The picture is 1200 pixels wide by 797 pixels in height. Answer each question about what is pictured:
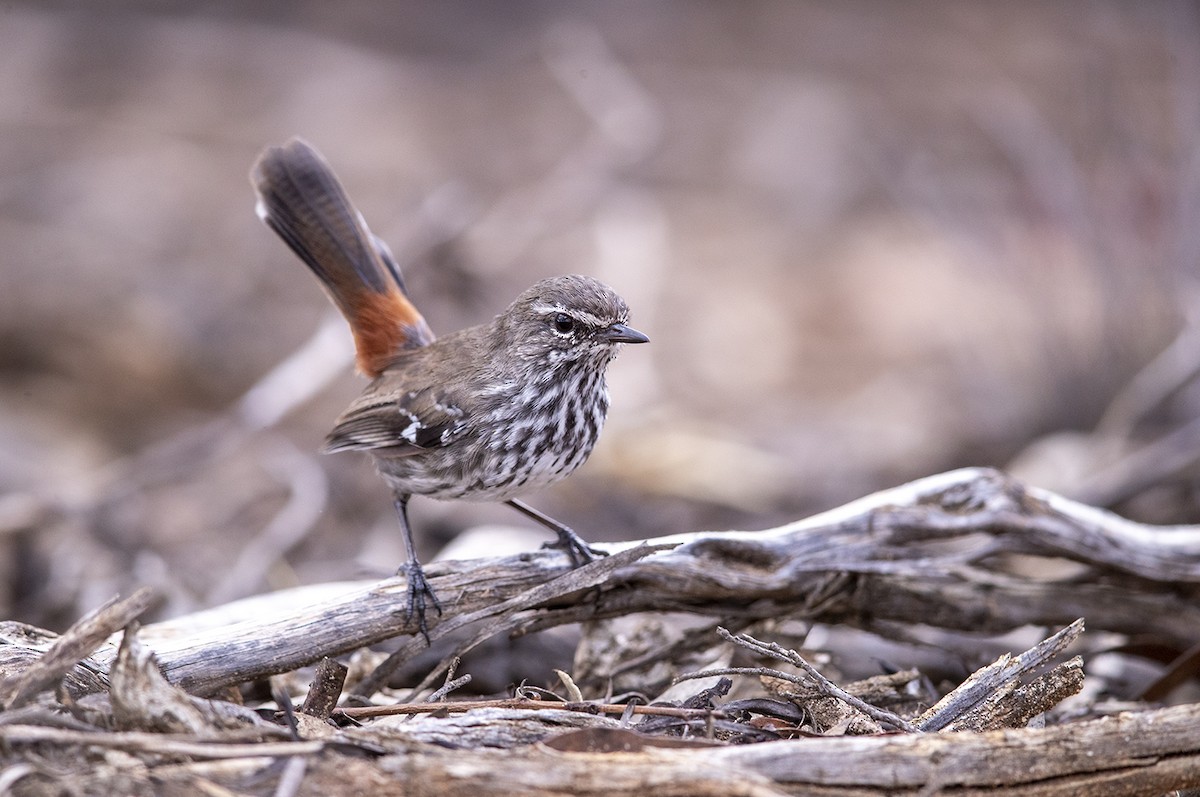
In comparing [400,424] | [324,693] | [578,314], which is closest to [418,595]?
[324,693]

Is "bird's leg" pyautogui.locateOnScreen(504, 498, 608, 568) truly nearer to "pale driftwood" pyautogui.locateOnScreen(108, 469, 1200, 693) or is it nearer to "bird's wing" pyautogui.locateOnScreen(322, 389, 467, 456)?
"pale driftwood" pyautogui.locateOnScreen(108, 469, 1200, 693)

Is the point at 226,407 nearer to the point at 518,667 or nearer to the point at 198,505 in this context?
the point at 198,505

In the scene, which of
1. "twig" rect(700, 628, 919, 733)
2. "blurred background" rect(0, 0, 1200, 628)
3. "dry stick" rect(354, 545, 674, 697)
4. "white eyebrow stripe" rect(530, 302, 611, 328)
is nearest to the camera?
"twig" rect(700, 628, 919, 733)

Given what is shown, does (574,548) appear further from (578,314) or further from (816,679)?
(816,679)

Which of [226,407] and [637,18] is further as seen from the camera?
[637,18]

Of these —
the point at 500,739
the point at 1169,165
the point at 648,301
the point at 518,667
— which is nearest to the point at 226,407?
the point at 648,301

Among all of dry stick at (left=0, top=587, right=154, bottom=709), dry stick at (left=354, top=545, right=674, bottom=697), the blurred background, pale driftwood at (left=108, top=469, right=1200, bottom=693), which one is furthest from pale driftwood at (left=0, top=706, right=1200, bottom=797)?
the blurred background
